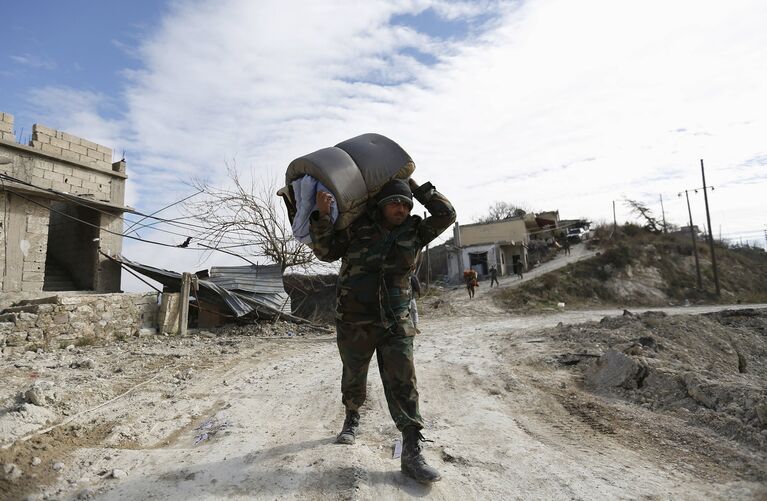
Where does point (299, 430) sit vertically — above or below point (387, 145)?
below

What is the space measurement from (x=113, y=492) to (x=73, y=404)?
2102 mm

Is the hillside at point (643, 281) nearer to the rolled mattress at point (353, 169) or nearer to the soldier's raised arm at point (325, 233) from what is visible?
the rolled mattress at point (353, 169)

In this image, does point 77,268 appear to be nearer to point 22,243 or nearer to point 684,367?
point 22,243

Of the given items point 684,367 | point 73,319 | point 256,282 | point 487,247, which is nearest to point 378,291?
point 684,367

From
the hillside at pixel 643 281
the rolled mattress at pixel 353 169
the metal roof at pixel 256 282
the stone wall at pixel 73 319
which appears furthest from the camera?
the hillside at pixel 643 281

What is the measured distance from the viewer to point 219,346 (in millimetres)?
8445

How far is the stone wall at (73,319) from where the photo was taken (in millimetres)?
7470

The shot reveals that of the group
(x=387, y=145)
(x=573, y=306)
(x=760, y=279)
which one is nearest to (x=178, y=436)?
(x=387, y=145)

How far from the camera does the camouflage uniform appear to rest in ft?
9.04

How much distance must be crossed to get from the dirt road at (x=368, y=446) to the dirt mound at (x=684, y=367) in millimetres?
252

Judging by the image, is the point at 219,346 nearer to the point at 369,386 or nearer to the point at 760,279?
the point at 369,386

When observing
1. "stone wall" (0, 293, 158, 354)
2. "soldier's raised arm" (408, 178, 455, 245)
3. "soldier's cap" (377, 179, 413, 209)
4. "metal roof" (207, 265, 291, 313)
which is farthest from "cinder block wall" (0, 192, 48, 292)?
"soldier's raised arm" (408, 178, 455, 245)

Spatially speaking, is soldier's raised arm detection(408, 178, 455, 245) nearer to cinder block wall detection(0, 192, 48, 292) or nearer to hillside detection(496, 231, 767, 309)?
cinder block wall detection(0, 192, 48, 292)

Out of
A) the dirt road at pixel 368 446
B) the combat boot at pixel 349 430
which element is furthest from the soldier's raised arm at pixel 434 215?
the dirt road at pixel 368 446
